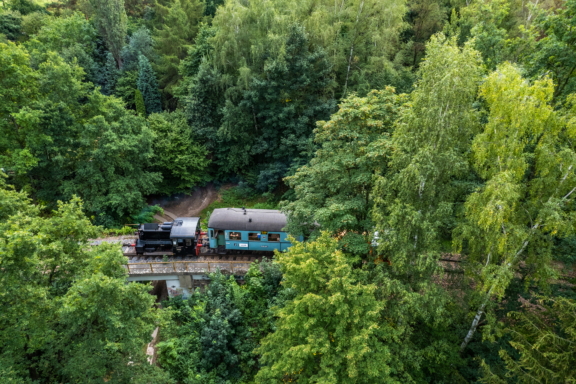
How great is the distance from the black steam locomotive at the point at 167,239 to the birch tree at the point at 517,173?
16707 millimetres

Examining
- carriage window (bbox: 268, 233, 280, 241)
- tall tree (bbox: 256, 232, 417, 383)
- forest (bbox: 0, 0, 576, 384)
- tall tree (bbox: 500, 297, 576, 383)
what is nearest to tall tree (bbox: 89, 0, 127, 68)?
forest (bbox: 0, 0, 576, 384)

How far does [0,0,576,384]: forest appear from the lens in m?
10.5

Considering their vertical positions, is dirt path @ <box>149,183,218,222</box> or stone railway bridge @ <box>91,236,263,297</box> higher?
dirt path @ <box>149,183,218,222</box>

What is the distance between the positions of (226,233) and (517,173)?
1717 centimetres

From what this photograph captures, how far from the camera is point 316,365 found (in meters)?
12.6

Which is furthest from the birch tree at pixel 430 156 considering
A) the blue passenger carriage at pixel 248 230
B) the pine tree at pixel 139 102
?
the pine tree at pixel 139 102

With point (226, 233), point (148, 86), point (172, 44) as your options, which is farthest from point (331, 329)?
point (172, 44)

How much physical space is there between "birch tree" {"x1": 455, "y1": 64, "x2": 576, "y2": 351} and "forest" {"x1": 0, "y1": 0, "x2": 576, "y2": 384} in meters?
0.06

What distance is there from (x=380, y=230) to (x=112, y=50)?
44.5 meters

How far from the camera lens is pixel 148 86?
37.4 metres

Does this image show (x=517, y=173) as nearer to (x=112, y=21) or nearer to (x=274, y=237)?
(x=274, y=237)

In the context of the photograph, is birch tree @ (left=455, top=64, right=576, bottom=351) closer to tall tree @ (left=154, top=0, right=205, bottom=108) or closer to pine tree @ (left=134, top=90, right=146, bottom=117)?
pine tree @ (left=134, top=90, right=146, bottom=117)

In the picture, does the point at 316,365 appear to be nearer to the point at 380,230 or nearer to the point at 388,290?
the point at 388,290

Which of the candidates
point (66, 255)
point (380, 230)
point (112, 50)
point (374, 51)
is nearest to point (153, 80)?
point (112, 50)
